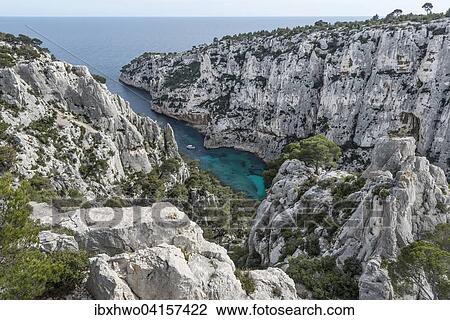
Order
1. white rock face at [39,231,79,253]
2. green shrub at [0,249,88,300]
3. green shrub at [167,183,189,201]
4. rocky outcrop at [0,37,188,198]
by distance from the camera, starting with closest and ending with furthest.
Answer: green shrub at [0,249,88,300] < white rock face at [39,231,79,253] < rocky outcrop at [0,37,188,198] < green shrub at [167,183,189,201]

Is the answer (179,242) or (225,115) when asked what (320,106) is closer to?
(225,115)

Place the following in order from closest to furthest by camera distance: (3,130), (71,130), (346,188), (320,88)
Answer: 1. (346,188)
2. (3,130)
3. (71,130)
4. (320,88)

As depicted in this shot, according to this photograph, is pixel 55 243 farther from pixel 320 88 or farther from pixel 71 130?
pixel 320 88

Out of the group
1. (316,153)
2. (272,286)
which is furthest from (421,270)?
(316,153)

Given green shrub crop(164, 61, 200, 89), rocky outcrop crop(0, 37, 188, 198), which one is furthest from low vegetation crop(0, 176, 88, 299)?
green shrub crop(164, 61, 200, 89)

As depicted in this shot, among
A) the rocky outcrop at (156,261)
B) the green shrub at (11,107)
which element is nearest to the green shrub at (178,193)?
the green shrub at (11,107)

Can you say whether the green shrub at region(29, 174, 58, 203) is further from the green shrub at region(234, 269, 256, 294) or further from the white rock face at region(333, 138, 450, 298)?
the white rock face at region(333, 138, 450, 298)
